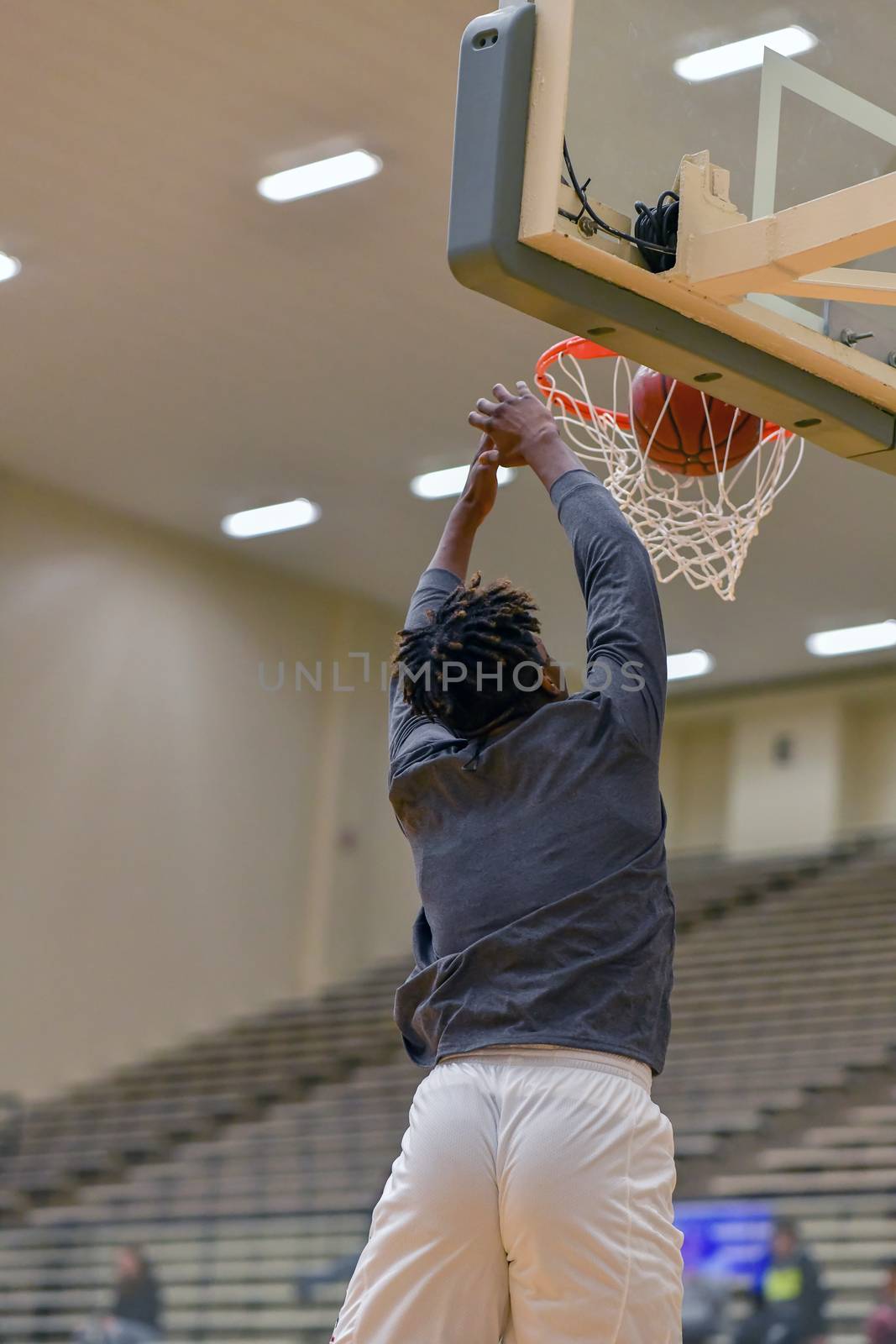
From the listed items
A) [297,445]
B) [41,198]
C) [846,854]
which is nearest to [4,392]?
[297,445]

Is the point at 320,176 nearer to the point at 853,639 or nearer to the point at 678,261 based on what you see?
the point at 678,261

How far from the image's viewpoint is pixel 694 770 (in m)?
19.0

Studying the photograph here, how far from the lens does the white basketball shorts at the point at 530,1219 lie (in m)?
2.21

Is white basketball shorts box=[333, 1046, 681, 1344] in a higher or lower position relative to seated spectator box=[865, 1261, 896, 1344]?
higher

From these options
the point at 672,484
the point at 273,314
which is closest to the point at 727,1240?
the point at 672,484

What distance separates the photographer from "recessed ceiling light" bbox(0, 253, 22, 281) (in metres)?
10.1

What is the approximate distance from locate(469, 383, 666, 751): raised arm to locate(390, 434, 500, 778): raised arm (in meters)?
0.08

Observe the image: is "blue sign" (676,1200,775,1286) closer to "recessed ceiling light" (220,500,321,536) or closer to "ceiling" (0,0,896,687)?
"ceiling" (0,0,896,687)

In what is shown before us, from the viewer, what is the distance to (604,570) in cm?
259

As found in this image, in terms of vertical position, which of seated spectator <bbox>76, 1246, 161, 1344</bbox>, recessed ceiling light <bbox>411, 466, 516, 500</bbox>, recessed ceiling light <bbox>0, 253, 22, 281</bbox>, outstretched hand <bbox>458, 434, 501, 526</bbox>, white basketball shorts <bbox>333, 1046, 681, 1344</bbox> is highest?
recessed ceiling light <bbox>0, 253, 22, 281</bbox>

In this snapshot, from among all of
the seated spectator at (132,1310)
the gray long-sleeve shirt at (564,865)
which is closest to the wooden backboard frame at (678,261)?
the gray long-sleeve shirt at (564,865)

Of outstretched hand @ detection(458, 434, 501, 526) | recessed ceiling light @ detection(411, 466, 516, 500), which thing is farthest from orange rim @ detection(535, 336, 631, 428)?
recessed ceiling light @ detection(411, 466, 516, 500)

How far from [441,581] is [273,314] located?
7974mm

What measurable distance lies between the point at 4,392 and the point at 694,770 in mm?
9572
